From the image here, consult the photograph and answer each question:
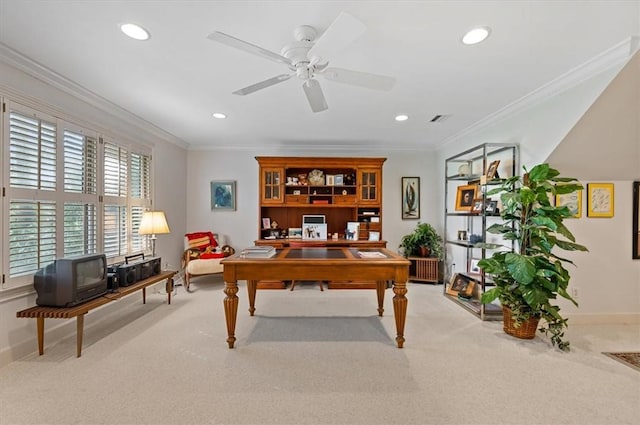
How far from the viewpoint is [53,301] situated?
7.84 ft

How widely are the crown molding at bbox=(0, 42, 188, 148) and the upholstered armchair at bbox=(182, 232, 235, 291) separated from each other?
6.01 ft

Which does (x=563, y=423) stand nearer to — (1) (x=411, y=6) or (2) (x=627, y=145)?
(1) (x=411, y=6)

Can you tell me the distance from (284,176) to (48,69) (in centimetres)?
312

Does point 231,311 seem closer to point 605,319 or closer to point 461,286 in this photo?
point 461,286

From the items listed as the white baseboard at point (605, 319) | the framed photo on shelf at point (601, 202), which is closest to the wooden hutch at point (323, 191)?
the white baseboard at point (605, 319)

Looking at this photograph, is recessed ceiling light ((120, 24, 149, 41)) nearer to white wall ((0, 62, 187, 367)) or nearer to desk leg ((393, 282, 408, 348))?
white wall ((0, 62, 187, 367))

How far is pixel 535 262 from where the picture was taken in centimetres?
261

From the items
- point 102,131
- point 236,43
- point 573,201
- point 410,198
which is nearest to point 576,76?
point 573,201

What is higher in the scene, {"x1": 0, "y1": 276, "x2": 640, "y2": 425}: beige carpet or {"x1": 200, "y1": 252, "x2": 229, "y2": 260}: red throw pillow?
{"x1": 200, "y1": 252, "x2": 229, "y2": 260}: red throw pillow

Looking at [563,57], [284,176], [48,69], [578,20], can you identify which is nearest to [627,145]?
[563,57]

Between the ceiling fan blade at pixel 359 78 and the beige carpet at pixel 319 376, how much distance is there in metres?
2.21

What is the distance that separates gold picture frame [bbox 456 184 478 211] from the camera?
13.3ft

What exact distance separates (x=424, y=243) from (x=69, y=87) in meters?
5.28

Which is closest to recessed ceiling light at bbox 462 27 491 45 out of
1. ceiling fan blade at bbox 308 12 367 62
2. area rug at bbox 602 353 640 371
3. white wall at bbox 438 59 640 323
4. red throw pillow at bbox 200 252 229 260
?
ceiling fan blade at bbox 308 12 367 62
